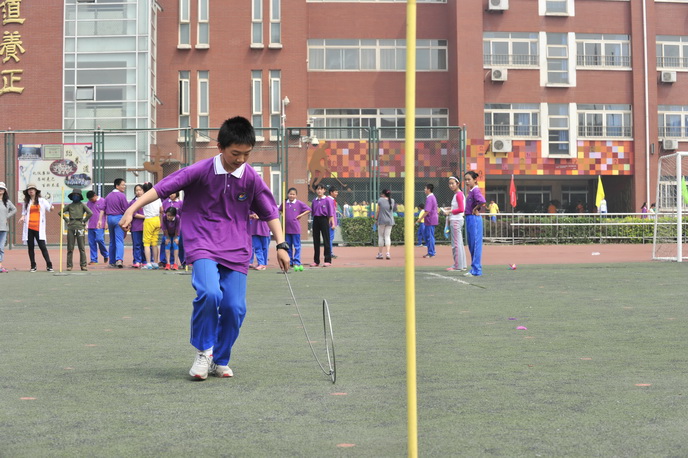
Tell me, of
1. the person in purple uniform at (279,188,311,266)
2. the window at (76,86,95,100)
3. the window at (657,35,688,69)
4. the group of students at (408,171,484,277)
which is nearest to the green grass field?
the group of students at (408,171,484,277)

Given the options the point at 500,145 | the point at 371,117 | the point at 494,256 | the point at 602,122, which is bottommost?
the point at 494,256

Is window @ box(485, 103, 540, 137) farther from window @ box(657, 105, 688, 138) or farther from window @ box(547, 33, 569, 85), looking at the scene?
window @ box(657, 105, 688, 138)

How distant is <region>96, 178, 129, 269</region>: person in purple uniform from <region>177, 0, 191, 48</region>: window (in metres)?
22.8

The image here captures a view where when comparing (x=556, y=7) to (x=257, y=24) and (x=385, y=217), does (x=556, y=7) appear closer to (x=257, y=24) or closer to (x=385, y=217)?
(x=257, y=24)

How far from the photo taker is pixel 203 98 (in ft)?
140

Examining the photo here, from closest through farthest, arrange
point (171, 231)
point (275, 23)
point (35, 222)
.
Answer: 1. point (171, 231)
2. point (35, 222)
3. point (275, 23)

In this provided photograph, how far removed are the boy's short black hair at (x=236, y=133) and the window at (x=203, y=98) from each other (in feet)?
120

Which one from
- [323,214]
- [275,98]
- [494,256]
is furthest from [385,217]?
[275,98]

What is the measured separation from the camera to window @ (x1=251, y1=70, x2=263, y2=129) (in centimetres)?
4212

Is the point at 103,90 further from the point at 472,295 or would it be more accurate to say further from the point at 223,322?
the point at 223,322

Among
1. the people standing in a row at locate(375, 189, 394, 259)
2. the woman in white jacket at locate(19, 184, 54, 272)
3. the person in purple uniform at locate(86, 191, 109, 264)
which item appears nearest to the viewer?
the woman in white jacket at locate(19, 184, 54, 272)

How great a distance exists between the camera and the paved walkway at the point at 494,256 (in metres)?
21.7

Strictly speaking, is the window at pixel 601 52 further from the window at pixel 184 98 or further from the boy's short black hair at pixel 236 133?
the boy's short black hair at pixel 236 133

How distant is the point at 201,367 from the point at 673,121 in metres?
42.9
